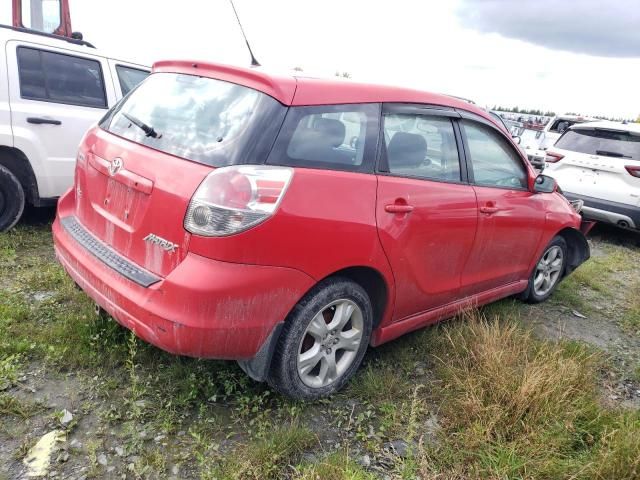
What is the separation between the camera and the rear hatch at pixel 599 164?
6.91 metres

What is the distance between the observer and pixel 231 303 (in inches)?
89.4

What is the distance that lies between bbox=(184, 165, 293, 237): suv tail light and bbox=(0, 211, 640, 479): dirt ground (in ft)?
2.91

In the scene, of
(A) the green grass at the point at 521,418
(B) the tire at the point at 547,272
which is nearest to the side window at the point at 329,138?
(A) the green grass at the point at 521,418

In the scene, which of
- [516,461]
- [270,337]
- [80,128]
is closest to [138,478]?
[270,337]

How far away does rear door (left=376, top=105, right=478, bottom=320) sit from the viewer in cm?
283

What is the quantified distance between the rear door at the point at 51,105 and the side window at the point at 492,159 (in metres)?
3.59

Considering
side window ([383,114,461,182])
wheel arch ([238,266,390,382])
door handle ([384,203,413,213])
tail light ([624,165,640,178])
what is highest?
side window ([383,114,461,182])

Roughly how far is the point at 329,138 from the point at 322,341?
41.3 inches

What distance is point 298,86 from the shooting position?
2.54m

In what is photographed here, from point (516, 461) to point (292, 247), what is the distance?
145 centimetres

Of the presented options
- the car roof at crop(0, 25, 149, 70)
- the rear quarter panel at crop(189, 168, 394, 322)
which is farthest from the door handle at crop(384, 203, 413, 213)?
the car roof at crop(0, 25, 149, 70)

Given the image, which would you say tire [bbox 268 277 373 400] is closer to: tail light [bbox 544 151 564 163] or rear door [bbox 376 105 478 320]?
rear door [bbox 376 105 478 320]

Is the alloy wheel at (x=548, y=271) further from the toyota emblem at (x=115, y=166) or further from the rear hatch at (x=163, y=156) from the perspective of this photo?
the toyota emblem at (x=115, y=166)

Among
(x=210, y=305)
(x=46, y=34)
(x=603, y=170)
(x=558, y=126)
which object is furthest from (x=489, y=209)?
(x=558, y=126)
